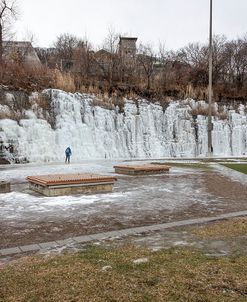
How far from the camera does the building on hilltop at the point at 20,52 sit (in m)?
35.6

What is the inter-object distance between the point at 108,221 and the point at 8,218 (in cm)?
200

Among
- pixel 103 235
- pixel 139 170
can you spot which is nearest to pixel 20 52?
pixel 139 170

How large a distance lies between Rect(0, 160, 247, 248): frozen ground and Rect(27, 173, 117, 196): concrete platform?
278mm

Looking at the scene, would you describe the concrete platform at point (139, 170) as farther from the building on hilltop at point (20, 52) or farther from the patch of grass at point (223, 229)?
the building on hilltop at point (20, 52)

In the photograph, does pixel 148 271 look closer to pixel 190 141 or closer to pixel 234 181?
pixel 234 181

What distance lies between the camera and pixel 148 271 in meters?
4.71

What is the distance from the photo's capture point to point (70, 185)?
37.1ft

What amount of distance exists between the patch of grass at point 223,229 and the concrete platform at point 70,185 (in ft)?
15.9

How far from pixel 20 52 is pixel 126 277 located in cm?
3746

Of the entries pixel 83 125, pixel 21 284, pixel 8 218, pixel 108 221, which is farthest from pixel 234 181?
pixel 83 125

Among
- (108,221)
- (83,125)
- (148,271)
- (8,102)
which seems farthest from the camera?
(83,125)

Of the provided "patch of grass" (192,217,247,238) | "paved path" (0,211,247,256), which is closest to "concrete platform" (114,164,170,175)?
"paved path" (0,211,247,256)

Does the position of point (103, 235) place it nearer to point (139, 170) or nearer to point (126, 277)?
point (126, 277)

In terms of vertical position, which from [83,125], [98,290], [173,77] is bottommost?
[98,290]
